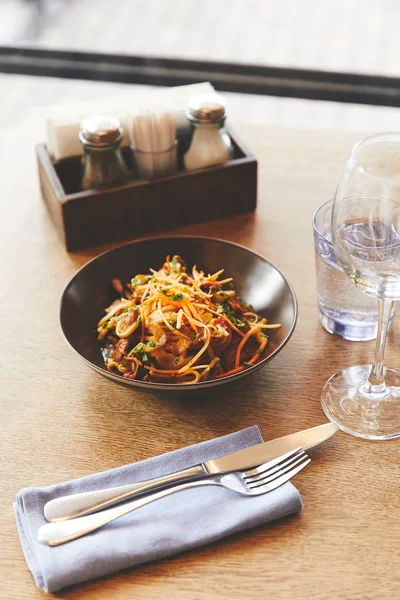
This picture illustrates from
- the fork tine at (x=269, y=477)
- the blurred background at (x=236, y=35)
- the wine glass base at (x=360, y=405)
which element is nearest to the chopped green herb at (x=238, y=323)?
the wine glass base at (x=360, y=405)

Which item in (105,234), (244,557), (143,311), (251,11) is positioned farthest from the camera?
(251,11)

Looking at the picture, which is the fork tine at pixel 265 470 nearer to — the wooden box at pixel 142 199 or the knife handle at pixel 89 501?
the knife handle at pixel 89 501

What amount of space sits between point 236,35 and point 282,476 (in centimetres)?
300

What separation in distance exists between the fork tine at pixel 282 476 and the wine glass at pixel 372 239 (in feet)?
0.37

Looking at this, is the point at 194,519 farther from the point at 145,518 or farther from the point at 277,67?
the point at 277,67

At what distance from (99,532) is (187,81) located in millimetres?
1958

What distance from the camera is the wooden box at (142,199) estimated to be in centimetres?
141

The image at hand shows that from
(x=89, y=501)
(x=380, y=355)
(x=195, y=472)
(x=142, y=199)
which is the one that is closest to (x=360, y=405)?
(x=380, y=355)

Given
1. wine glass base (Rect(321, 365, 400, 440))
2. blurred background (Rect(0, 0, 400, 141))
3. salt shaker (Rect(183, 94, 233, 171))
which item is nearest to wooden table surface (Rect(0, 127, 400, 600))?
wine glass base (Rect(321, 365, 400, 440))

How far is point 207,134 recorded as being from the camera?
57.9 inches

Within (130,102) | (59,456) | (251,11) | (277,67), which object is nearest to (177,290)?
(59,456)

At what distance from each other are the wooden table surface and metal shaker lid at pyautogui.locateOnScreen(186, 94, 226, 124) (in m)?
0.21

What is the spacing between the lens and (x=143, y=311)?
1114 mm

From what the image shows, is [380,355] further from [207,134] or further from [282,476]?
[207,134]
